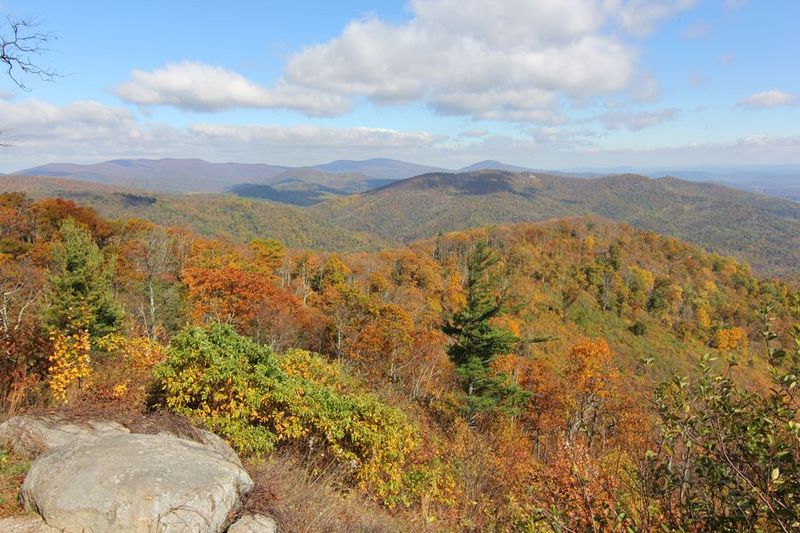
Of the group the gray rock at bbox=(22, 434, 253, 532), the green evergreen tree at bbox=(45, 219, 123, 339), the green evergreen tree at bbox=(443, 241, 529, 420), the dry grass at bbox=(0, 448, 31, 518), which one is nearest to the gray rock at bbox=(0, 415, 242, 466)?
the dry grass at bbox=(0, 448, 31, 518)

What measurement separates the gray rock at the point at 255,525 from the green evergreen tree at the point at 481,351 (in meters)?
19.2

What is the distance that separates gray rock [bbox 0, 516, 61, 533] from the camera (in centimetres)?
415

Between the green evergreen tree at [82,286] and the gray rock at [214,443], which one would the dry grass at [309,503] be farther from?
Result: the green evergreen tree at [82,286]

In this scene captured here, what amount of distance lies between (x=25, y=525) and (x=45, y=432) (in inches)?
72.6

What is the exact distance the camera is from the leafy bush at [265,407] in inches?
284

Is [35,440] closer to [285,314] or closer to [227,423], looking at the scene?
[227,423]

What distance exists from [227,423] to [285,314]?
2145 cm

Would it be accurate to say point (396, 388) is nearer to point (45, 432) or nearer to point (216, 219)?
point (45, 432)

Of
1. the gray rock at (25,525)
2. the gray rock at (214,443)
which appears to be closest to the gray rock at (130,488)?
the gray rock at (25,525)

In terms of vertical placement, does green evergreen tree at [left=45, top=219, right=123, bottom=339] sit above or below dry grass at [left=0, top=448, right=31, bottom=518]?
below

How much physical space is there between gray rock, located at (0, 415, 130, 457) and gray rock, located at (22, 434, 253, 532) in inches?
25.1

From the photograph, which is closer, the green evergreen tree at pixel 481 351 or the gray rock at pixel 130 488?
the gray rock at pixel 130 488

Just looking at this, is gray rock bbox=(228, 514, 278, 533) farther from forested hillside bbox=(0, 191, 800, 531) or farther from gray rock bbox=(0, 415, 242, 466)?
gray rock bbox=(0, 415, 242, 466)

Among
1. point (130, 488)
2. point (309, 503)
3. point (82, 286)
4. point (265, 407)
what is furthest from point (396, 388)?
point (130, 488)
